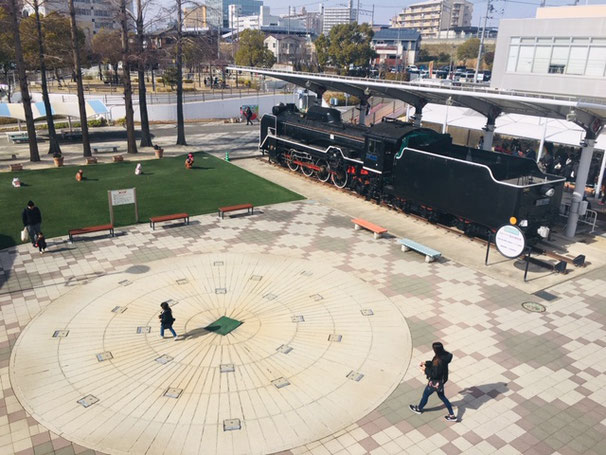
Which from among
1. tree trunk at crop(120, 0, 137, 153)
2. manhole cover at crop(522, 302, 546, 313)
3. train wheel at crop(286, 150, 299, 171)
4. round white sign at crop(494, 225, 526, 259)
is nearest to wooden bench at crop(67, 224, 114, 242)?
train wheel at crop(286, 150, 299, 171)

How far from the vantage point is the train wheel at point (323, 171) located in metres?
26.4

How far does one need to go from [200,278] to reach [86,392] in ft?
18.9

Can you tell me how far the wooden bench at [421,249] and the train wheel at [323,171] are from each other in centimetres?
947

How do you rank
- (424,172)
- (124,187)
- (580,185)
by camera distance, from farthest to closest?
(124,187), (424,172), (580,185)

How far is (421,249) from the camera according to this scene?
1719cm

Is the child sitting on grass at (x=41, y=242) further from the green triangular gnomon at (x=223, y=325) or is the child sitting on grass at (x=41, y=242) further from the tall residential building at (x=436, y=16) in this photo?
the tall residential building at (x=436, y=16)

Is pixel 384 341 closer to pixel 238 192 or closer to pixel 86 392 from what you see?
pixel 86 392

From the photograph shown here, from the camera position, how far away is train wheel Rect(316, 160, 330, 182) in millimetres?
26391

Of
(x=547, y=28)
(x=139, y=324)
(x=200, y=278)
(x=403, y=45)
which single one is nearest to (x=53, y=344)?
(x=139, y=324)

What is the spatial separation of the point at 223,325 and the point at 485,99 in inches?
654

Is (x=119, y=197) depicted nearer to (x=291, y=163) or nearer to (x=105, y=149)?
(x=291, y=163)

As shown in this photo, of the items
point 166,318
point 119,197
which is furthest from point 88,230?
point 166,318

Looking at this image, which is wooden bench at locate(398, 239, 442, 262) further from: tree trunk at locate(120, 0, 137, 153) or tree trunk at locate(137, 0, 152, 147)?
tree trunk at locate(120, 0, 137, 153)

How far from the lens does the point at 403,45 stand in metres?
133
